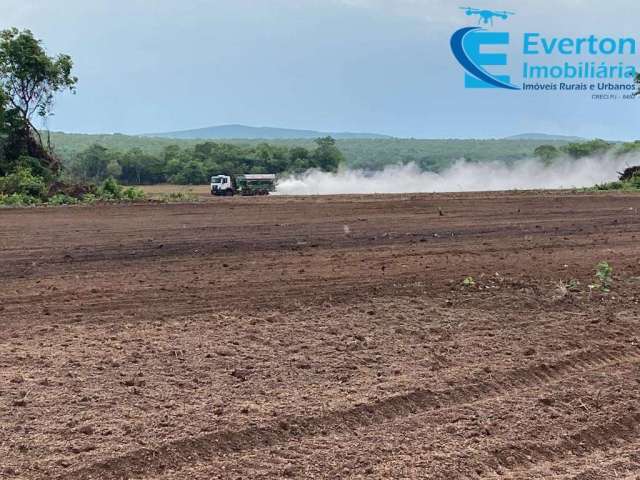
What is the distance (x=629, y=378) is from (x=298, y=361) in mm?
3106

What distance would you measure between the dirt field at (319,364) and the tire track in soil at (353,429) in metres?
0.02

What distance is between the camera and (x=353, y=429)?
15.5ft

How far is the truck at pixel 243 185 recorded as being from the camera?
47562 millimetres

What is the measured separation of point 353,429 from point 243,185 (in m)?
44.9

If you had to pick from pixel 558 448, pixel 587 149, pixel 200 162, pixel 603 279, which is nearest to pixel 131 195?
pixel 603 279

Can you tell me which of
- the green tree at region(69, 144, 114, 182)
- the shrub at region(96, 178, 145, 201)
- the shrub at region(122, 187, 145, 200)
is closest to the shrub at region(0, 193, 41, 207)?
the shrub at region(96, 178, 145, 201)

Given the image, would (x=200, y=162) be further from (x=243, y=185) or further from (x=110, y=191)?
(x=110, y=191)

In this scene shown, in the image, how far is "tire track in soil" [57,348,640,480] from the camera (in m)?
4.18

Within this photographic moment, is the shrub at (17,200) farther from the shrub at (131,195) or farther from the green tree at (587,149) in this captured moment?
the green tree at (587,149)

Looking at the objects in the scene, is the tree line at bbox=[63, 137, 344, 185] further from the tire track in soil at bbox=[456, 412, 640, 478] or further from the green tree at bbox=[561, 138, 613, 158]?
the tire track in soil at bbox=[456, 412, 640, 478]

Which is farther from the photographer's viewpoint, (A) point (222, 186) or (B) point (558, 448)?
(A) point (222, 186)

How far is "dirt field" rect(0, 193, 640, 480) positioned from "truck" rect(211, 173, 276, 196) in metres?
34.8

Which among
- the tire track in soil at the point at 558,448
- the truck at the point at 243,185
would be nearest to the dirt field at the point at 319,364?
the tire track in soil at the point at 558,448

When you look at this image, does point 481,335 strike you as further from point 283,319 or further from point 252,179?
point 252,179
